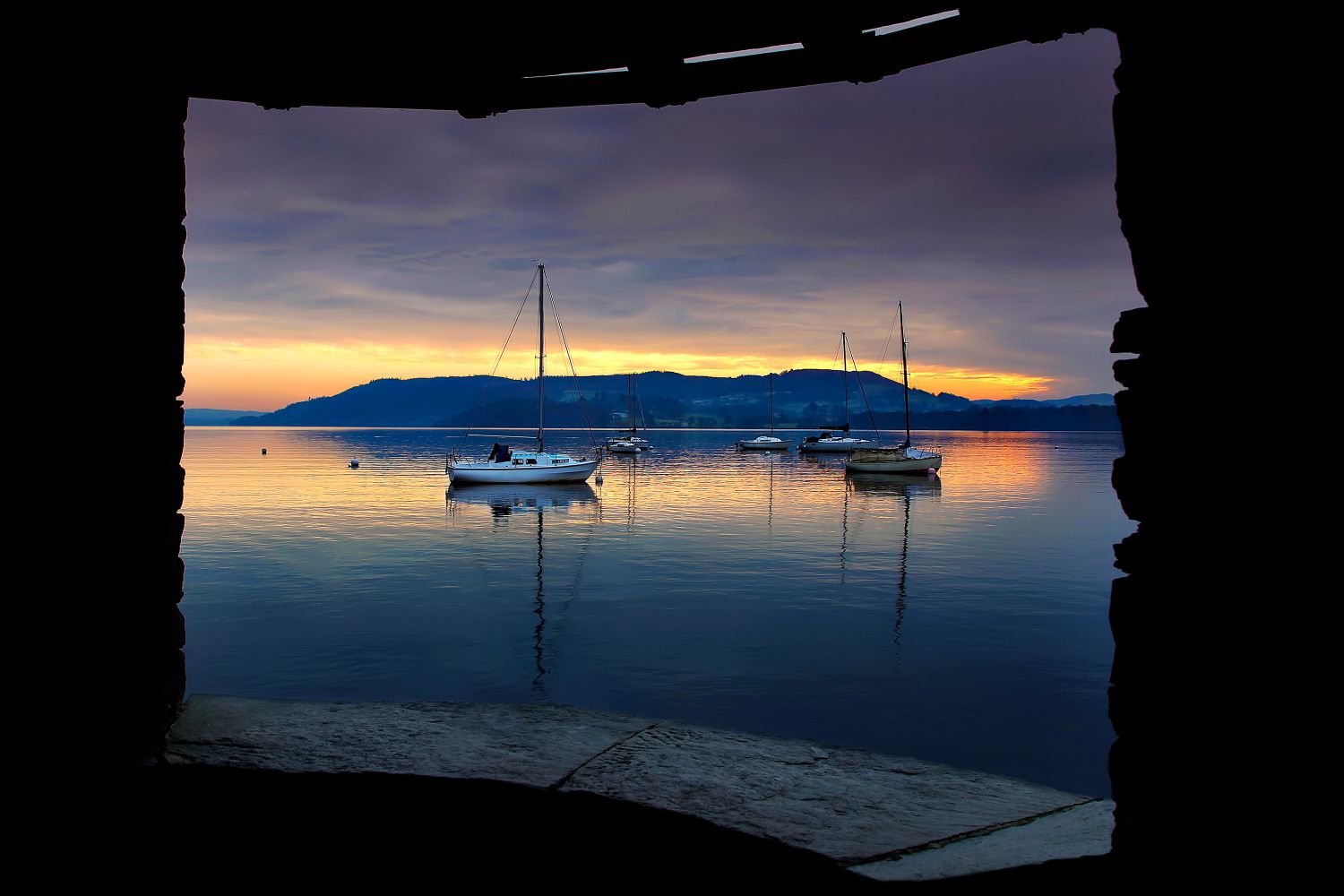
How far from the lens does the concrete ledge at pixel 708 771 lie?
10.0 feet

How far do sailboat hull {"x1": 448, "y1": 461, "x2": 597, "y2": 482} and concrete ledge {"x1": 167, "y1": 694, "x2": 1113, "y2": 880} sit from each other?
133 feet

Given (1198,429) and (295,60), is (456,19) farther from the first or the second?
(1198,429)

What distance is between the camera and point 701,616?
53.2 ft

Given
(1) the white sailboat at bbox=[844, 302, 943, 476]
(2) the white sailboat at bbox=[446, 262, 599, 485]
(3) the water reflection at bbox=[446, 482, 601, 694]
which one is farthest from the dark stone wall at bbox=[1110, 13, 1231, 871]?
(1) the white sailboat at bbox=[844, 302, 943, 476]

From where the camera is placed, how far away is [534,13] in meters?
3.29

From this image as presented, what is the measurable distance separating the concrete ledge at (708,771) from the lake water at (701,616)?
614cm

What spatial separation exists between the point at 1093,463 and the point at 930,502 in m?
54.8

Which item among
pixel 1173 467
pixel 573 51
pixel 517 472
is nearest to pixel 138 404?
pixel 573 51

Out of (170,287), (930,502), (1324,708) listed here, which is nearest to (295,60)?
(170,287)

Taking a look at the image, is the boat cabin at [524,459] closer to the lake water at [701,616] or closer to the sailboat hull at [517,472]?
the sailboat hull at [517,472]

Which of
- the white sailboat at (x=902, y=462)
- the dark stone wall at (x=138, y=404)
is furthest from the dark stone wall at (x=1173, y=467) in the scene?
the white sailboat at (x=902, y=462)

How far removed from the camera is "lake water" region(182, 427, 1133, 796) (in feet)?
36.2

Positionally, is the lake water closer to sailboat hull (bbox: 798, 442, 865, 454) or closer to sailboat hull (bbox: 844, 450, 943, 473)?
sailboat hull (bbox: 844, 450, 943, 473)

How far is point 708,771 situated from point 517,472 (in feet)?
139
